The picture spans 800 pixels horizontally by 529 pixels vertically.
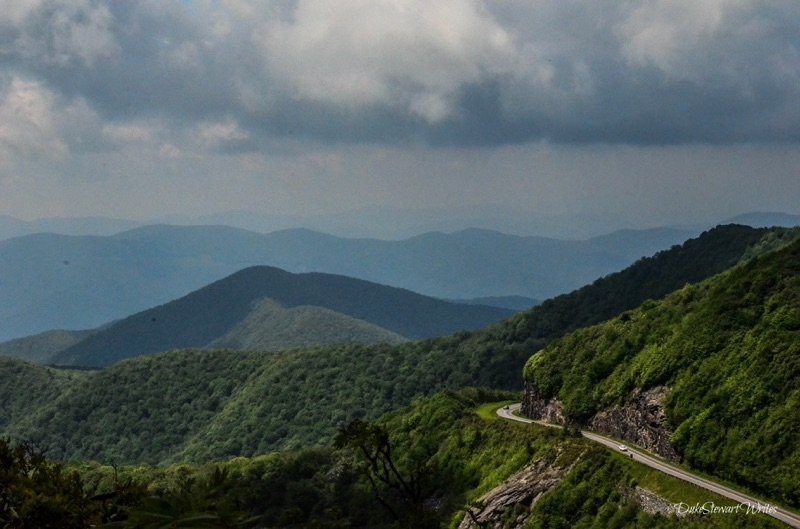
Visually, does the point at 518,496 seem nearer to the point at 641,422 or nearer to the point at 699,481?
the point at 641,422

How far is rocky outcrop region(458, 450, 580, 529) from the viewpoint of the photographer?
58844 mm

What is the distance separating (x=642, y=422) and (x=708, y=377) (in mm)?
7861

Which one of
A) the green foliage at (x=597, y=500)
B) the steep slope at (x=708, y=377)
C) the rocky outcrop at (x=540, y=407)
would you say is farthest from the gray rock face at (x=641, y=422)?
the green foliage at (x=597, y=500)

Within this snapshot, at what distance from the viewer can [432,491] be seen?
244 ft

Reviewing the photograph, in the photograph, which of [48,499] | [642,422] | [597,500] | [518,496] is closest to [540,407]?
[642,422]

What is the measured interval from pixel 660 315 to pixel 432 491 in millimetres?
31892

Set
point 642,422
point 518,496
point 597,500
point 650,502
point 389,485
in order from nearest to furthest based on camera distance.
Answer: point 389,485
point 650,502
point 597,500
point 518,496
point 642,422

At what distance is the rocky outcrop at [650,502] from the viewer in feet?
151

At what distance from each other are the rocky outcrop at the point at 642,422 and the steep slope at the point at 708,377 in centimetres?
14

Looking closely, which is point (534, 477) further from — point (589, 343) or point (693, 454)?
point (589, 343)

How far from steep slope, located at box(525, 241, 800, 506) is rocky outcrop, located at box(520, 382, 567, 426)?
21 centimetres

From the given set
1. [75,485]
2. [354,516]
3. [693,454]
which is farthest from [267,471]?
[75,485]

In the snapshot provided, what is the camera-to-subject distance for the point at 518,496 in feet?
201

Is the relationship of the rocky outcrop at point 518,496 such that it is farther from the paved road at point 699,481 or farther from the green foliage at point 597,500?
the paved road at point 699,481
